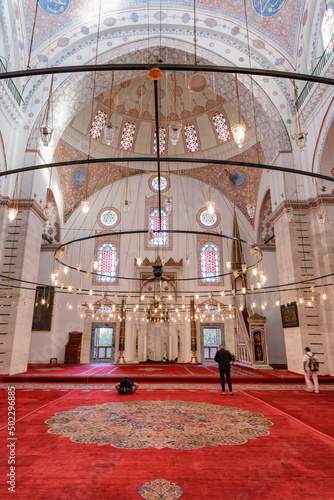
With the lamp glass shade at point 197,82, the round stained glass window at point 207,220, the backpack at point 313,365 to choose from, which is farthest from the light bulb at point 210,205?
the round stained glass window at point 207,220

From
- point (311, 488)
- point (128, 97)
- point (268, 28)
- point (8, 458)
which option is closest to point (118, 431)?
point (8, 458)

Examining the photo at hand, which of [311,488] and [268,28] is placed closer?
[311,488]

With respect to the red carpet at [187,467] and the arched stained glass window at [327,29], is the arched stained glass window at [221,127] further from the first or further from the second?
the red carpet at [187,467]

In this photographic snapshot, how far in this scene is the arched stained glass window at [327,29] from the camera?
8.10 m

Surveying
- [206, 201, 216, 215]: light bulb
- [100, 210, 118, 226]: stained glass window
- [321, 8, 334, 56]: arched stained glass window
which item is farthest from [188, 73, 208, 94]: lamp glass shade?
[100, 210, 118, 226]: stained glass window

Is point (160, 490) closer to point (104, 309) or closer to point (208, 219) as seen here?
point (104, 309)

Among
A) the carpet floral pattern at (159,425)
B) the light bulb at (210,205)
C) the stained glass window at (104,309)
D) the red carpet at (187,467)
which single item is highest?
the light bulb at (210,205)

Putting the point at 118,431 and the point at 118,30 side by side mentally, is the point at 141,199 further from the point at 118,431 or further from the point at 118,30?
the point at 118,431

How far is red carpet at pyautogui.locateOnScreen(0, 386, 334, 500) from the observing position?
7.02ft

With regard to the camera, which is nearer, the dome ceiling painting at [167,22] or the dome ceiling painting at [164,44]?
the dome ceiling painting at [167,22]

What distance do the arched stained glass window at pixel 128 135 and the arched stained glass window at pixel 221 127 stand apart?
4.20m

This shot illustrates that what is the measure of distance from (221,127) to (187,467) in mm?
15849

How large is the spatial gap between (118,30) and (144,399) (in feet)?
39.4

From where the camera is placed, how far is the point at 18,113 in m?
10.2
